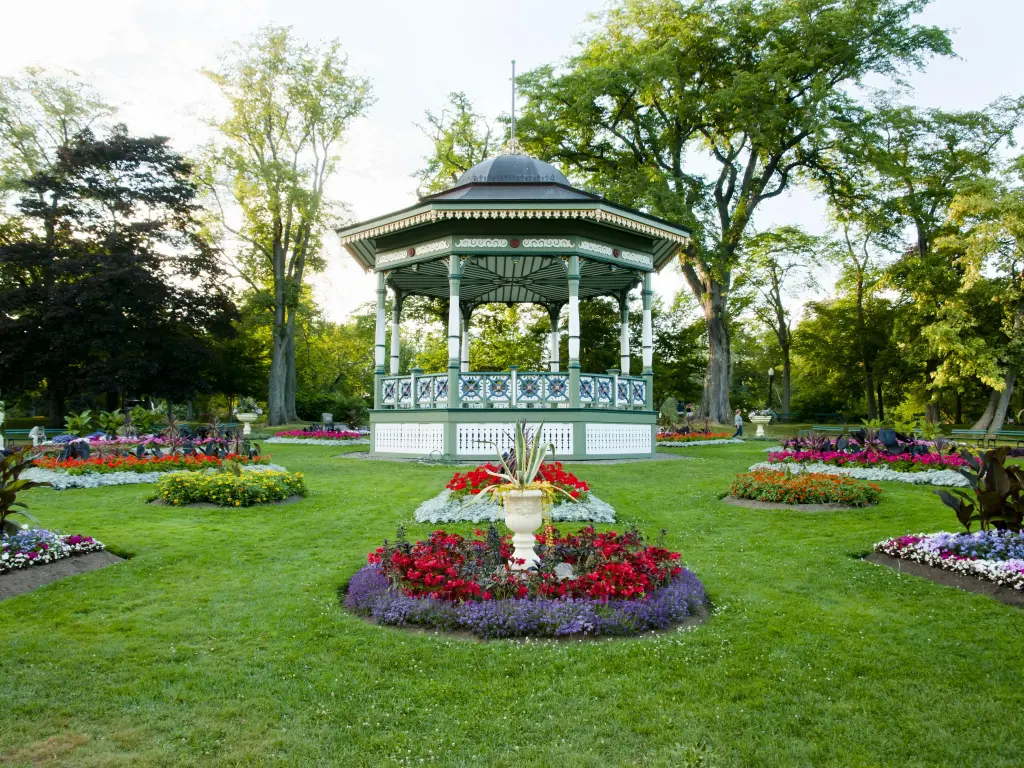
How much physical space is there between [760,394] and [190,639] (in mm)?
57621

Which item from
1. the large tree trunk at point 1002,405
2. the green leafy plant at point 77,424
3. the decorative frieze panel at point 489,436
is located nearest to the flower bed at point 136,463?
the decorative frieze panel at point 489,436

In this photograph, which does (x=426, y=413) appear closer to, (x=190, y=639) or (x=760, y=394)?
(x=190, y=639)

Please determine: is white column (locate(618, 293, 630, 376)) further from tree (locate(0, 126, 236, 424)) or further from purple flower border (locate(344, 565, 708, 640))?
tree (locate(0, 126, 236, 424))

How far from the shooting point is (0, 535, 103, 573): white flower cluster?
6062mm

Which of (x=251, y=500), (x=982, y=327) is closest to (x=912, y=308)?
(x=982, y=327)

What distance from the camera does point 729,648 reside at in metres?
4.52

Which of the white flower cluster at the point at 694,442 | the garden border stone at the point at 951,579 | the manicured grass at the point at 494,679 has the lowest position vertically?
the manicured grass at the point at 494,679

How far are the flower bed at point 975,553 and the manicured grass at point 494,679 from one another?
344 mm

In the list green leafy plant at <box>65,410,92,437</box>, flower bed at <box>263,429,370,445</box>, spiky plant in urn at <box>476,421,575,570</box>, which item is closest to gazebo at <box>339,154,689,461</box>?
flower bed at <box>263,429,370,445</box>

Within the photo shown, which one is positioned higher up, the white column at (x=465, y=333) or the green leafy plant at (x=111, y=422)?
the white column at (x=465, y=333)

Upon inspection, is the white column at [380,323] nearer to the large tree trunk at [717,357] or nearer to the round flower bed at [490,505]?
the round flower bed at [490,505]

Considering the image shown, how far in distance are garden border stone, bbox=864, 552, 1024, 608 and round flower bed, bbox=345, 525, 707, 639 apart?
2.22 metres

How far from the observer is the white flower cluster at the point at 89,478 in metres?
12.5

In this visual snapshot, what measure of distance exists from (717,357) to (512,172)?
1567cm
